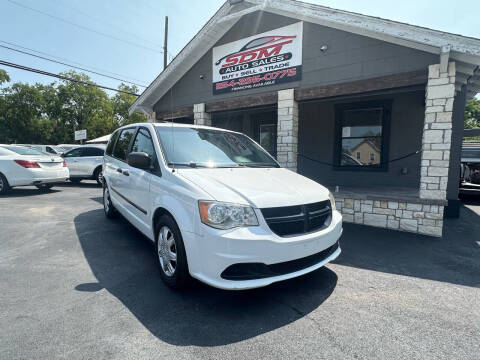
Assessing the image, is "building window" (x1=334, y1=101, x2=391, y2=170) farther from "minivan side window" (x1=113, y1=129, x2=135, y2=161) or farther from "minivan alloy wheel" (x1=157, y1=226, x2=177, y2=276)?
"minivan alloy wheel" (x1=157, y1=226, x2=177, y2=276)

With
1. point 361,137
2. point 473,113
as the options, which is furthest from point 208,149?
point 473,113

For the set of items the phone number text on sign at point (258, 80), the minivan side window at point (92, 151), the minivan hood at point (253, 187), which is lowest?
the minivan hood at point (253, 187)

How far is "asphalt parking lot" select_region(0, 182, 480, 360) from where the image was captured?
201cm

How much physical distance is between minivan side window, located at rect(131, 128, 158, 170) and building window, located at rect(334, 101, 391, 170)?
6.05 m

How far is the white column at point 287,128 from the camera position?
6.68 meters

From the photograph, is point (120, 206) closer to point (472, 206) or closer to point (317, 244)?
point (317, 244)

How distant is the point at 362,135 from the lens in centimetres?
780

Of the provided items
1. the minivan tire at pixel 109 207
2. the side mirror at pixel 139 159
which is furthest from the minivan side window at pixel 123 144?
the side mirror at pixel 139 159

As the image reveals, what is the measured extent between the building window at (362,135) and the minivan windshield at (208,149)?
4.80 m

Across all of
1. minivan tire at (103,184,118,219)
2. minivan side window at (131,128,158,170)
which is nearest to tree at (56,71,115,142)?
minivan tire at (103,184,118,219)

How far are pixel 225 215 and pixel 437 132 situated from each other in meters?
4.55

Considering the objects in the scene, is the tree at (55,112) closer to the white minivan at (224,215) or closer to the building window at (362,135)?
the building window at (362,135)

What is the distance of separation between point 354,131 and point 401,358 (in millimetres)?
6932

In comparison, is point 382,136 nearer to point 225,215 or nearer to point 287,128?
point 287,128
